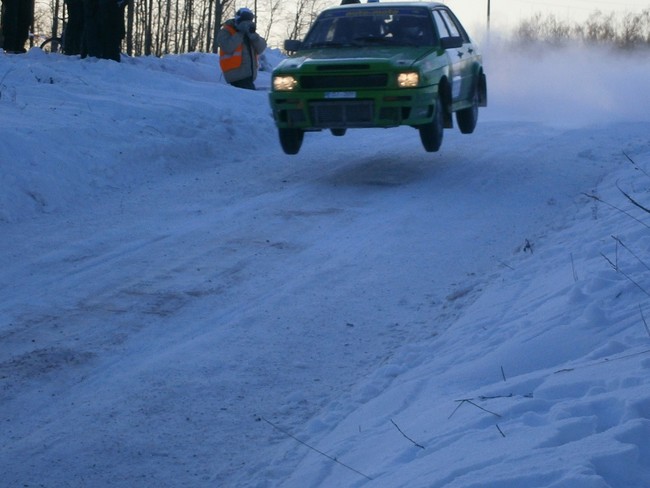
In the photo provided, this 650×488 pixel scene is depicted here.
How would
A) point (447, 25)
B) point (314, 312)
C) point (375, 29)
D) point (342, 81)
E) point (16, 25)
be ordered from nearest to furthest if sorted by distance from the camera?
point (314, 312) < point (342, 81) < point (375, 29) < point (447, 25) < point (16, 25)

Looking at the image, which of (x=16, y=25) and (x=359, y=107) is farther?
(x=16, y=25)

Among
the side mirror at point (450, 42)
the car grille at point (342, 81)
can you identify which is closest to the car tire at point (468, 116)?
the side mirror at point (450, 42)

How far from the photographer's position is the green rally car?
1070 cm

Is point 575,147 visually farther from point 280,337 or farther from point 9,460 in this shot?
point 9,460

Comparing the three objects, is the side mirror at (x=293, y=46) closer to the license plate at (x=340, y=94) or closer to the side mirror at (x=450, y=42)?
the license plate at (x=340, y=94)

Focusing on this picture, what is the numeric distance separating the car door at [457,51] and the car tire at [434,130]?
48 cm

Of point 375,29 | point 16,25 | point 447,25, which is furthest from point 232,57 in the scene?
point 375,29

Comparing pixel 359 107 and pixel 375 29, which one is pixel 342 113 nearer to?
pixel 359 107

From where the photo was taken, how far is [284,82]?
36.1ft

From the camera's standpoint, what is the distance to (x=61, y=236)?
8.53 meters

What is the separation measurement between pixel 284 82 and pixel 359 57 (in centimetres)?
83

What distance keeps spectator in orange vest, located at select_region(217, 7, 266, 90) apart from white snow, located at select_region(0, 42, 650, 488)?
7.77 metres

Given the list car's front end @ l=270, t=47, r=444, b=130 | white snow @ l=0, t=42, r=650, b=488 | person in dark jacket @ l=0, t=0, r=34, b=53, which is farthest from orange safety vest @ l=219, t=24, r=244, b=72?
car's front end @ l=270, t=47, r=444, b=130

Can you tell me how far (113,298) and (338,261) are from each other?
1765 mm
